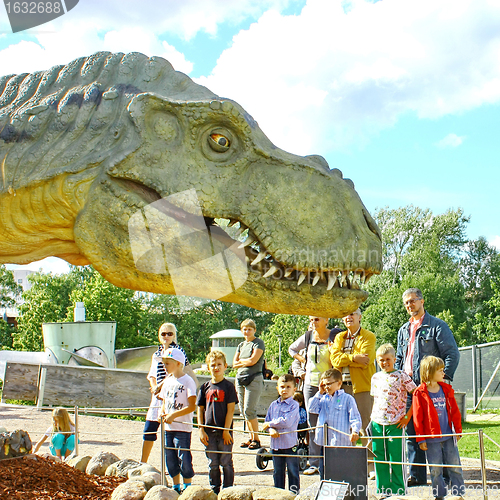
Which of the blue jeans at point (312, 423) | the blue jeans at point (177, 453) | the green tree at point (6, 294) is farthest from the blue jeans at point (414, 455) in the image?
the green tree at point (6, 294)

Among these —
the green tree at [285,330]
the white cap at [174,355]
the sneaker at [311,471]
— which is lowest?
the sneaker at [311,471]

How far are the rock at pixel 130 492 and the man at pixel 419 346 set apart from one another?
102 inches

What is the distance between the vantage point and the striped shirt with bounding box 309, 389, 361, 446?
5.03m

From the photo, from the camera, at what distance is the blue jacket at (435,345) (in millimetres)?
5351

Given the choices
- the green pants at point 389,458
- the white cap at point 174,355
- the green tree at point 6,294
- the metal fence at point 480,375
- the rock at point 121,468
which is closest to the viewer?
the rock at point 121,468

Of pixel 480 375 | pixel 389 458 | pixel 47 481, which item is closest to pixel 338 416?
pixel 389 458

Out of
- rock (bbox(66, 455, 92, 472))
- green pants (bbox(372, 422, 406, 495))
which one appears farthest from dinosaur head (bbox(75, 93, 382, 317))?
rock (bbox(66, 455, 92, 472))

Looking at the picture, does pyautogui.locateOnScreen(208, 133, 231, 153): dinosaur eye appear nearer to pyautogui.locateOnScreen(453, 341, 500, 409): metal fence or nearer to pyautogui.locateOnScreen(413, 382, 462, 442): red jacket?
pyautogui.locateOnScreen(413, 382, 462, 442): red jacket

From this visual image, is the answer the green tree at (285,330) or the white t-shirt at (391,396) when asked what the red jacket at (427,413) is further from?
the green tree at (285,330)

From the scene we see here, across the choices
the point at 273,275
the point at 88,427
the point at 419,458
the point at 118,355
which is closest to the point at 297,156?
the point at 273,275

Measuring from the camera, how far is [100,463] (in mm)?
5016

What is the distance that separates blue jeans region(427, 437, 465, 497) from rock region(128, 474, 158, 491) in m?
2.35

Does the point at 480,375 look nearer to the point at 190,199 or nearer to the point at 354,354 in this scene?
the point at 354,354

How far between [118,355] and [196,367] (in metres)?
13.7
